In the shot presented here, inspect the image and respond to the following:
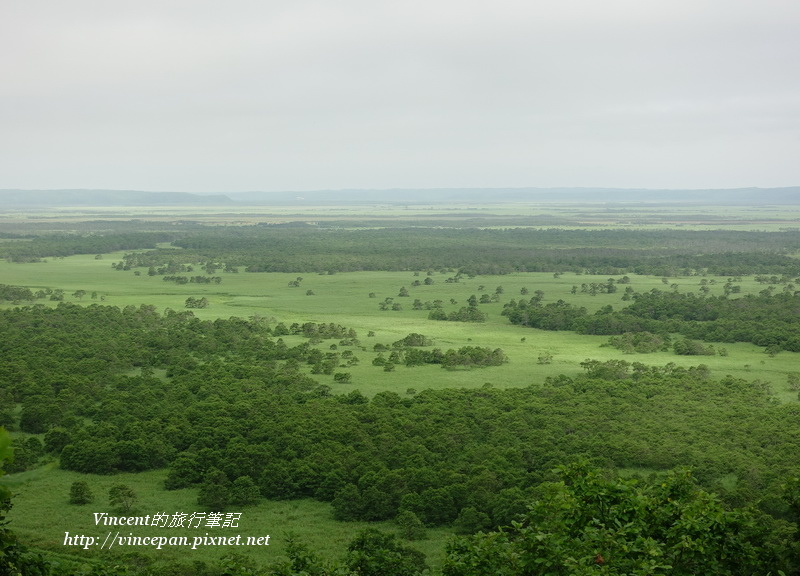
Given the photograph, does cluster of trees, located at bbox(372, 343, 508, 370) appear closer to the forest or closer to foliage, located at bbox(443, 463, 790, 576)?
the forest

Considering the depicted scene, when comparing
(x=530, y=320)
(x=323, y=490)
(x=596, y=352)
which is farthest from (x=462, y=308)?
(x=323, y=490)

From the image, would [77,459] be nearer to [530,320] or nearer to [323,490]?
[323,490]

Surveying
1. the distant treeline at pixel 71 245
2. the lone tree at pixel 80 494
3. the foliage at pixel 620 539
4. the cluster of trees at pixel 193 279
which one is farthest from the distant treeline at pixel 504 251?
the foliage at pixel 620 539

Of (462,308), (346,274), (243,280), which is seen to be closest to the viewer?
(462,308)

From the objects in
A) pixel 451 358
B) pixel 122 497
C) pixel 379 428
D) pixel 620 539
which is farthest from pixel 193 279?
pixel 620 539

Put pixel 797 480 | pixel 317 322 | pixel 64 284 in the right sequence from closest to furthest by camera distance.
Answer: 1. pixel 797 480
2. pixel 317 322
3. pixel 64 284

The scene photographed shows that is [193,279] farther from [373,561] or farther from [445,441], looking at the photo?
[373,561]

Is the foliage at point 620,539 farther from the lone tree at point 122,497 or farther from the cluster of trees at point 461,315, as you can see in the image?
the cluster of trees at point 461,315
